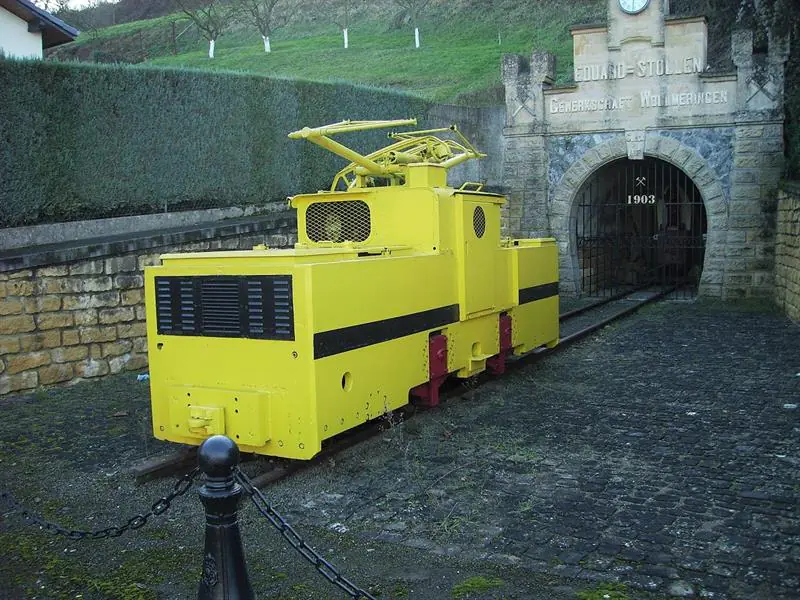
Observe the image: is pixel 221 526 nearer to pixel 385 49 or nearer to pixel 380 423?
pixel 380 423

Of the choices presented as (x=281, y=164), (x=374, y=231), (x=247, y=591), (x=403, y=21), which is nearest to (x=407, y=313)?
(x=374, y=231)

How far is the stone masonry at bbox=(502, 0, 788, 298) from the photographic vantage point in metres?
16.7

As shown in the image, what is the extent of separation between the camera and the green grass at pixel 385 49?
33.1 metres

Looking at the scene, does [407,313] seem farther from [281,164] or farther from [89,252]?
[281,164]

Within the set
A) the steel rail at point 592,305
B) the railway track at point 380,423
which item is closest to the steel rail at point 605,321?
the railway track at point 380,423

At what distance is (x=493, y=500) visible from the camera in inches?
233

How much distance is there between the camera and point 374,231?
28.0ft

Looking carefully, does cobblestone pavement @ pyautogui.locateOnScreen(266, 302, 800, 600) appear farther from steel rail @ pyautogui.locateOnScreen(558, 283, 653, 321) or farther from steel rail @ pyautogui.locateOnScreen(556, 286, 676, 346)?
steel rail @ pyautogui.locateOnScreen(558, 283, 653, 321)

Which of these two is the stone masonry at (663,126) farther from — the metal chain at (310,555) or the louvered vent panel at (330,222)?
the metal chain at (310,555)

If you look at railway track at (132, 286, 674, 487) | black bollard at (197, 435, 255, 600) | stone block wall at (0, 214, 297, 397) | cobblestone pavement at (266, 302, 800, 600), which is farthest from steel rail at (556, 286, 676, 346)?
black bollard at (197, 435, 255, 600)

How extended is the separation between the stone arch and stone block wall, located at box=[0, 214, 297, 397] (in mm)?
9703

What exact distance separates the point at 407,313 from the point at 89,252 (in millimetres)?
4940

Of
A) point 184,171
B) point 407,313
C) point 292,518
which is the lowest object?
point 292,518

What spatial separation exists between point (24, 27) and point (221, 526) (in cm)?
2100
